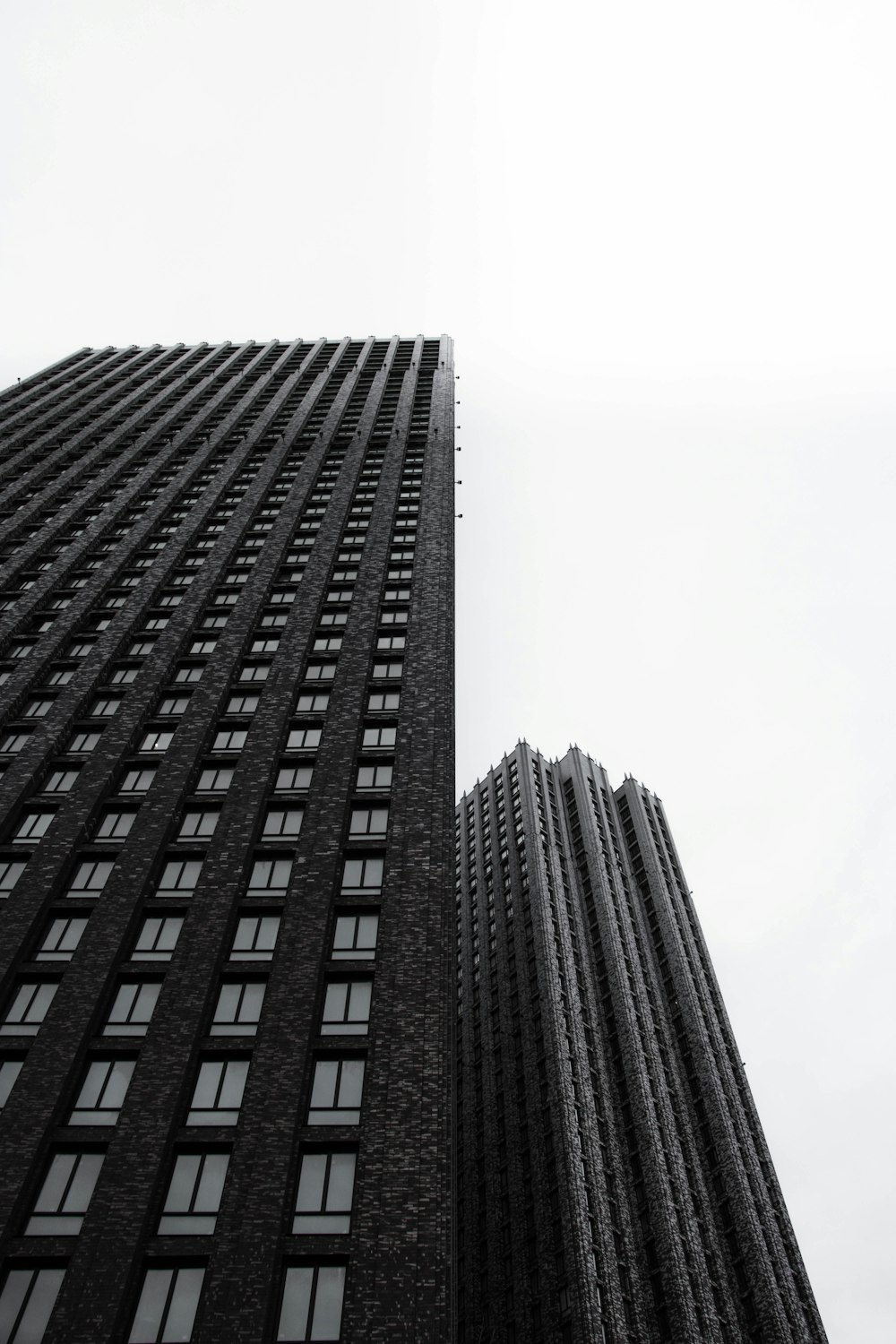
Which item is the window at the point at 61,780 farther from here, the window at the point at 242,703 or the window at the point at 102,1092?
the window at the point at 102,1092

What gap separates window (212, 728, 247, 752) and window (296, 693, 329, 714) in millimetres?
2672

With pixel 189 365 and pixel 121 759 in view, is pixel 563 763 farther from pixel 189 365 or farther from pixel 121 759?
pixel 121 759

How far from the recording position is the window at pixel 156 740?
40094mm

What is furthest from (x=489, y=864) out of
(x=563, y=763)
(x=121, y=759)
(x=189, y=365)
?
(x=121, y=759)

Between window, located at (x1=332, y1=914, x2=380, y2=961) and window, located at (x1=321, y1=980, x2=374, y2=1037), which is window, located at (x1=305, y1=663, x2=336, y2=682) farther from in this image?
window, located at (x1=321, y1=980, x2=374, y2=1037)

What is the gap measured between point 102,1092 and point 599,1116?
62.5m

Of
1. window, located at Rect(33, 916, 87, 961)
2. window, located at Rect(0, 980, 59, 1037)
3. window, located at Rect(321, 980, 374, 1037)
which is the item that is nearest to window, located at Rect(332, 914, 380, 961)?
window, located at Rect(321, 980, 374, 1037)

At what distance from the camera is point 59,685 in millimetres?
43656

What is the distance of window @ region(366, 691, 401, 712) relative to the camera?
42250mm

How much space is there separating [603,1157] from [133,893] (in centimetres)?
5796

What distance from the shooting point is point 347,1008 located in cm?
2881

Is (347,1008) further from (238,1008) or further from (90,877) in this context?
(90,877)

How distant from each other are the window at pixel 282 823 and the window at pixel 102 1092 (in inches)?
383

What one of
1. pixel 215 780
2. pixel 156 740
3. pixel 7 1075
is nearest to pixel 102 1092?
pixel 7 1075
